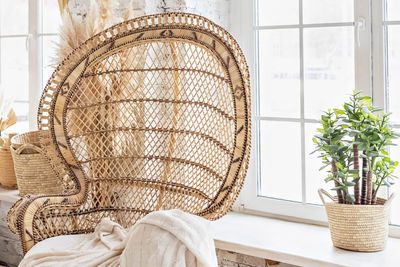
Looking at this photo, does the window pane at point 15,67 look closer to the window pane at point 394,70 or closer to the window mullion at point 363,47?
the window mullion at point 363,47

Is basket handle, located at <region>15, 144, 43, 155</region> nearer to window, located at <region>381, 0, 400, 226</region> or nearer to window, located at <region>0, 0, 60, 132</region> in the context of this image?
window, located at <region>0, 0, 60, 132</region>

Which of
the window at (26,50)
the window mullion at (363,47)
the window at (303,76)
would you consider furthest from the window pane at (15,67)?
the window mullion at (363,47)

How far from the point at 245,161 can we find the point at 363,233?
0.51m

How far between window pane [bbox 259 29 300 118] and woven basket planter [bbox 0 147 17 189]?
155 cm

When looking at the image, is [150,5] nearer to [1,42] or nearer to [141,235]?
[141,235]

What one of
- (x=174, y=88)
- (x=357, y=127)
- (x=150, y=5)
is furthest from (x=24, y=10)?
(x=357, y=127)

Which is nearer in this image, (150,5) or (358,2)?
(358,2)

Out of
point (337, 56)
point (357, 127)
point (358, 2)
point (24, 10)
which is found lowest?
point (357, 127)

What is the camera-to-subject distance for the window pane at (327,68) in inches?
88.9

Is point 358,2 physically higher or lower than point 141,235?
higher

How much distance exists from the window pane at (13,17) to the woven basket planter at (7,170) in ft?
2.84

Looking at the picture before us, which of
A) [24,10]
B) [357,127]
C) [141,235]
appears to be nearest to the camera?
[141,235]

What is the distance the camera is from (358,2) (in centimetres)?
217

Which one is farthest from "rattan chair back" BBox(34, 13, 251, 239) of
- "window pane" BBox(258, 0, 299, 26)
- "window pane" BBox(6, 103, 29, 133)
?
"window pane" BBox(6, 103, 29, 133)
